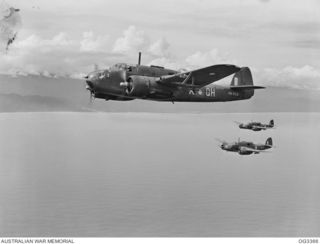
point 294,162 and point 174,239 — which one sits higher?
point 294,162

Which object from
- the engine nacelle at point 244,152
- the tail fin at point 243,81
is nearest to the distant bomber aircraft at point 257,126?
the engine nacelle at point 244,152

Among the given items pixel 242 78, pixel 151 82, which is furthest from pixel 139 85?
pixel 242 78

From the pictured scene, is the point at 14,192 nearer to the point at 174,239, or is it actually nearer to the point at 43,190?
the point at 43,190

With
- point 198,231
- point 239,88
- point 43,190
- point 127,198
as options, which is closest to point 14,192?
point 43,190

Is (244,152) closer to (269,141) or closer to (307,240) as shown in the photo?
(269,141)

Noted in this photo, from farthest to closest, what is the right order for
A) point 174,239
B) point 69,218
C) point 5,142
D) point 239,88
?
point 5,142 < point 239,88 < point 69,218 < point 174,239

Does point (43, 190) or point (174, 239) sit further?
point (43, 190)

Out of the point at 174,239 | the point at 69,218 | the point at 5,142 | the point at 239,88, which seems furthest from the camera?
the point at 5,142
